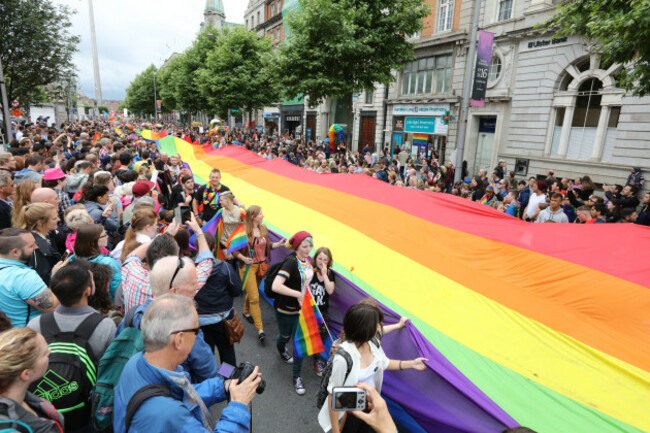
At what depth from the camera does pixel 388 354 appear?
12.1 ft

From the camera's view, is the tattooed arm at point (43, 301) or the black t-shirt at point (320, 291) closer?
the tattooed arm at point (43, 301)

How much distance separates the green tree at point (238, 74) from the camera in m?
26.7

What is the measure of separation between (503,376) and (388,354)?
1.11 meters

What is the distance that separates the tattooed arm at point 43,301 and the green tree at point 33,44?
18211mm

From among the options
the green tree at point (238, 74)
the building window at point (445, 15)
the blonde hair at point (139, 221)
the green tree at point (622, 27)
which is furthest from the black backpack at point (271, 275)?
the green tree at point (238, 74)

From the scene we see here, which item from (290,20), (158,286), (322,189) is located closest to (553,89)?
(290,20)

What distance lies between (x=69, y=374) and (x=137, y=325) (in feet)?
1.44

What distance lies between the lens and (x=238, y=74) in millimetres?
26797

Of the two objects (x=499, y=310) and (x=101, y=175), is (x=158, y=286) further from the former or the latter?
(x=101, y=175)

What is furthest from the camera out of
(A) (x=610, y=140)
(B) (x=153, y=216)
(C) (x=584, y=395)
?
(A) (x=610, y=140)

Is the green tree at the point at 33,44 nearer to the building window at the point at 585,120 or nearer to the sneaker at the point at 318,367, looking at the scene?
the sneaker at the point at 318,367

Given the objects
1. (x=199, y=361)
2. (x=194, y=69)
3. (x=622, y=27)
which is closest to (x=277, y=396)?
(x=199, y=361)

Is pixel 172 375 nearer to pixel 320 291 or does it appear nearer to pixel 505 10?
pixel 320 291

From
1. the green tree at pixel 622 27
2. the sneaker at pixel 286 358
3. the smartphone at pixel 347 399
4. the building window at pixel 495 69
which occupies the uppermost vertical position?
the building window at pixel 495 69
